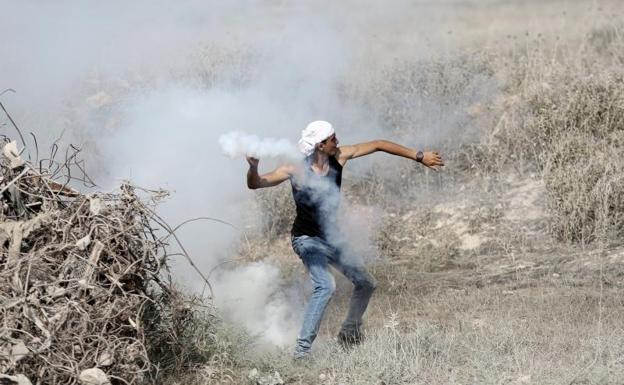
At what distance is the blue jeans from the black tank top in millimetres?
69

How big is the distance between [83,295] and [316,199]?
1.71 m

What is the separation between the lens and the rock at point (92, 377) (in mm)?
4703

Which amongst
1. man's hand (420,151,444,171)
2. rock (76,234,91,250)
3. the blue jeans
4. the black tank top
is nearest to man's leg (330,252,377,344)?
the blue jeans

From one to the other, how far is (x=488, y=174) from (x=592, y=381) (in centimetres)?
493

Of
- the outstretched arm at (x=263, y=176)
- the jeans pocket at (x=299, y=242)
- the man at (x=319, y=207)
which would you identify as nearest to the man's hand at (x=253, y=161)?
the outstretched arm at (x=263, y=176)

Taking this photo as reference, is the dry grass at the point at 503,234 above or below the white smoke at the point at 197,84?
below

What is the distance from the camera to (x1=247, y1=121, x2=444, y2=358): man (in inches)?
231

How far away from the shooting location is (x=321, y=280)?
19.4 ft

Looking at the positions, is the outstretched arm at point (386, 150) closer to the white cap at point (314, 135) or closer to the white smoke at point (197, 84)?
the white cap at point (314, 135)

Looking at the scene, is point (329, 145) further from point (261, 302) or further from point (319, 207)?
point (261, 302)

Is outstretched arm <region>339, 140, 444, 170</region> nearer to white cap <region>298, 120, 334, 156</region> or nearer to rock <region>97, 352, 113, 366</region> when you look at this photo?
white cap <region>298, 120, 334, 156</region>

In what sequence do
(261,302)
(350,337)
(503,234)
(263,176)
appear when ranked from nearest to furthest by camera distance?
1. (263,176)
2. (350,337)
3. (261,302)
4. (503,234)

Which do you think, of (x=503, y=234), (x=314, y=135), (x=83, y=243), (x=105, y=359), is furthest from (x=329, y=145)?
(x=503, y=234)

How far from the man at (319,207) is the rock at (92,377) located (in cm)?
154
